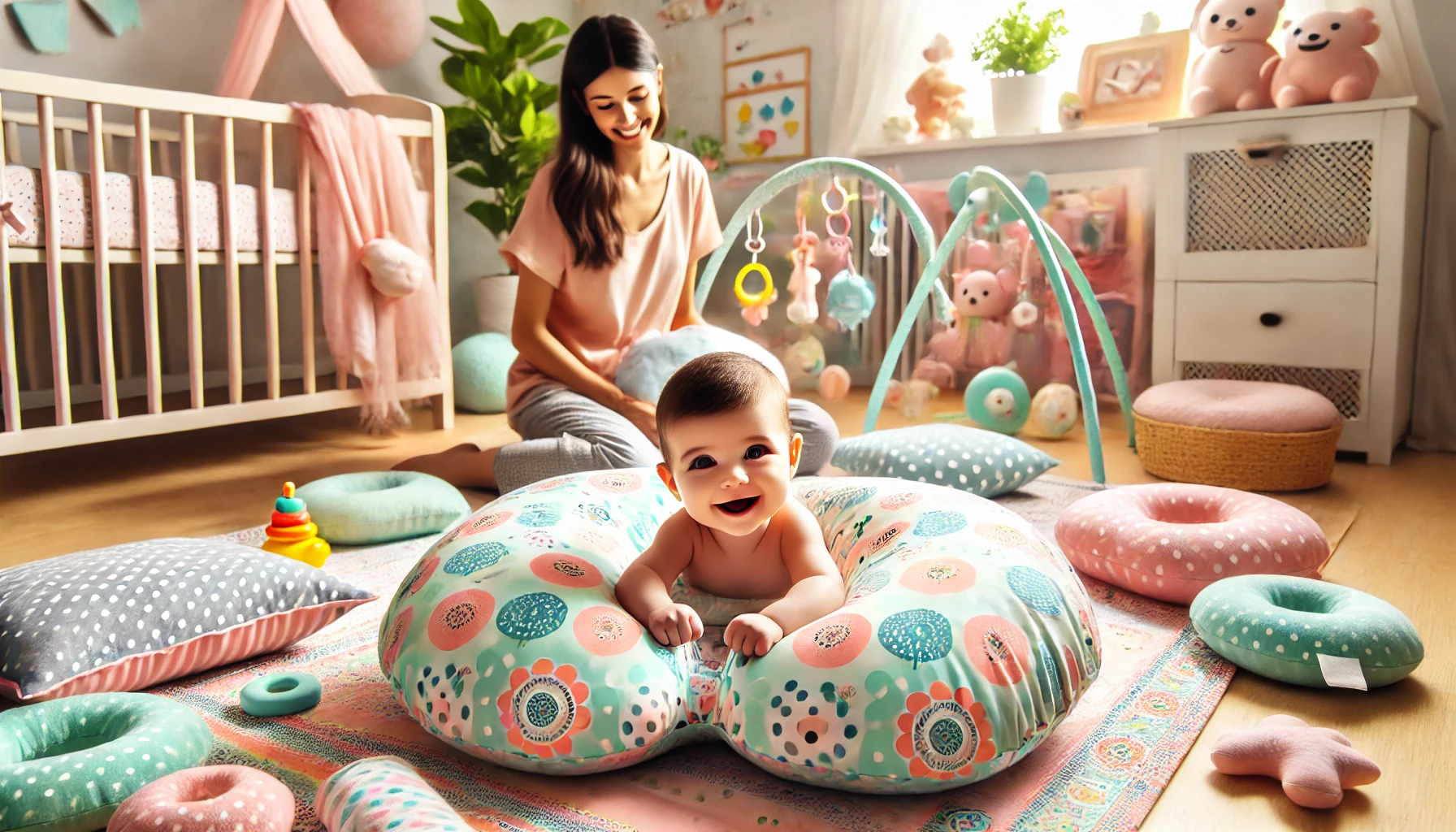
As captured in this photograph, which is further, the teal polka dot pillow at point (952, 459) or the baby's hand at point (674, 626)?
the teal polka dot pillow at point (952, 459)

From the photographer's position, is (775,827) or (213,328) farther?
(213,328)

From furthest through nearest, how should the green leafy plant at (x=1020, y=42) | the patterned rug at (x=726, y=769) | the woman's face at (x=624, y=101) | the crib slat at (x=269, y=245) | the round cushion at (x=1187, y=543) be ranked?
the green leafy plant at (x=1020, y=42) → the crib slat at (x=269, y=245) → the woman's face at (x=624, y=101) → the round cushion at (x=1187, y=543) → the patterned rug at (x=726, y=769)

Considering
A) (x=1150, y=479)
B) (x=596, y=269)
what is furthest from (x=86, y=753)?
(x=1150, y=479)

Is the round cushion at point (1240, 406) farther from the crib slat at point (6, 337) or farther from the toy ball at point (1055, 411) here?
the crib slat at point (6, 337)

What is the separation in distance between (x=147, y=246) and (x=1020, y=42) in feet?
7.80

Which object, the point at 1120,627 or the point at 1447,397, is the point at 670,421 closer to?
the point at 1120,627

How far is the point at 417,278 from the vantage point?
8.73ft

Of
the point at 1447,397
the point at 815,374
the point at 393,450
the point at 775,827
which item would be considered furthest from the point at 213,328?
the point at 1447,397

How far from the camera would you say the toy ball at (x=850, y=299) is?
286 cm

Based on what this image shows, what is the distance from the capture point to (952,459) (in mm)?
2035

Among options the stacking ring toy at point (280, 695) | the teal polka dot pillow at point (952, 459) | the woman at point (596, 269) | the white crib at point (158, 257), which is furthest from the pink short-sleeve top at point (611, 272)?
the stacking ring toy at point (280, 695)

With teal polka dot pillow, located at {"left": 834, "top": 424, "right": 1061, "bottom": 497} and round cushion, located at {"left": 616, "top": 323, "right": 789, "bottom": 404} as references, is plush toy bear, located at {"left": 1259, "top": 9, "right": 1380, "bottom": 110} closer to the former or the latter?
teal polka dot pillow, located at {"left": 834, "top": 424, "right": 1061, "bottom": 497}

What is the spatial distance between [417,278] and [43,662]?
5.61 feet

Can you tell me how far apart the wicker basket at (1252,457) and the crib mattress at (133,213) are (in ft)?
7.07
